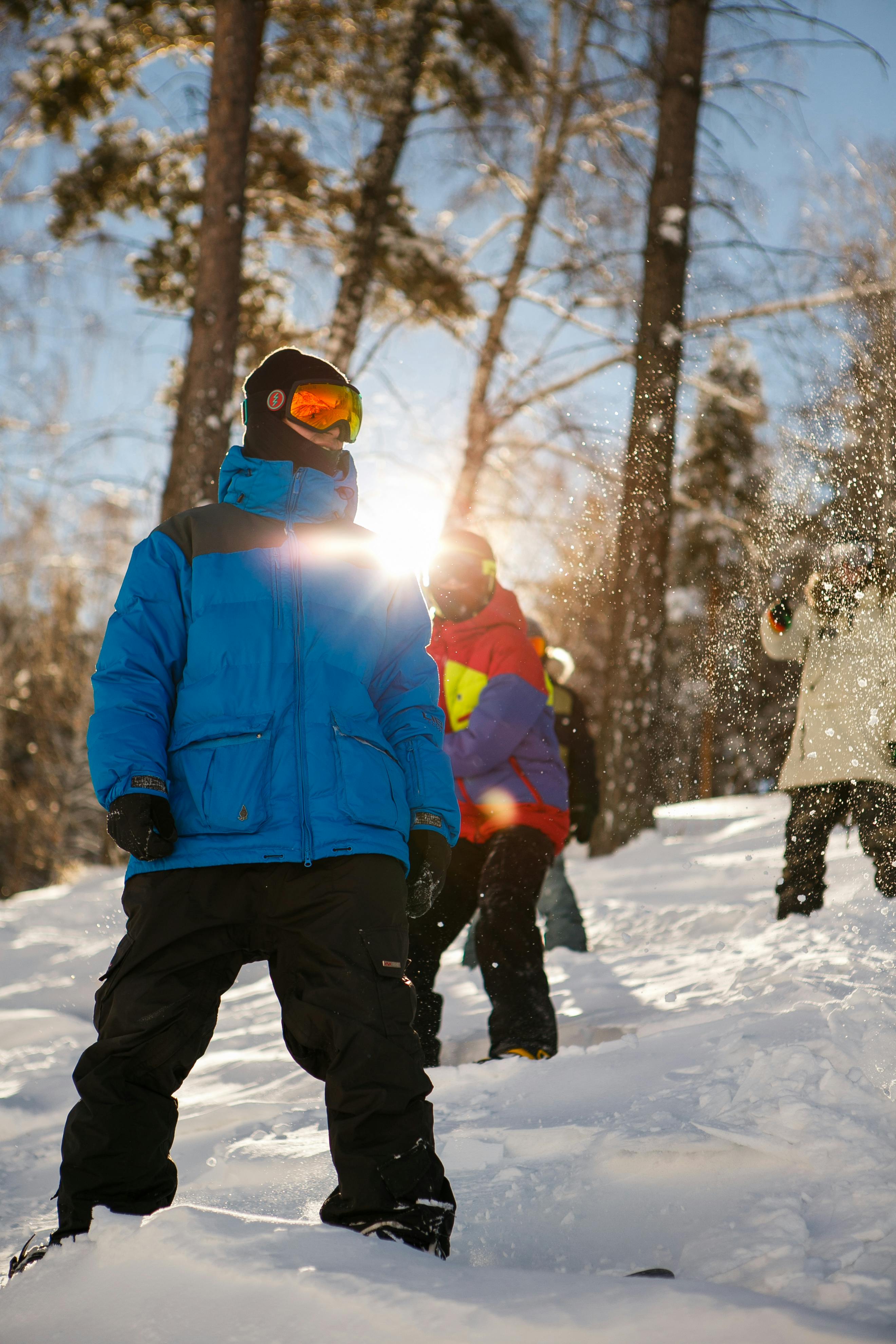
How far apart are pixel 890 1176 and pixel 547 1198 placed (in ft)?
2.02

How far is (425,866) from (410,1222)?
0.62 meters

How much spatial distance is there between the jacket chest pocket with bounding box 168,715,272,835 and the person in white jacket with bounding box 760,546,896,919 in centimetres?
256

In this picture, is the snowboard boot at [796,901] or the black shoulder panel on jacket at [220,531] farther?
the snowboard boot at [796,901]

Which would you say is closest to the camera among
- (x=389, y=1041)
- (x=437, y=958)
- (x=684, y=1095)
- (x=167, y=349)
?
(x=389, y=1041)

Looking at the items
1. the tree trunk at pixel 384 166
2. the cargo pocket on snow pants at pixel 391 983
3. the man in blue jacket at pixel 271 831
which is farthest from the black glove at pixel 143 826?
the tree trunk at pixel 384 166

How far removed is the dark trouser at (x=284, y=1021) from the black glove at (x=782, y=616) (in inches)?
108

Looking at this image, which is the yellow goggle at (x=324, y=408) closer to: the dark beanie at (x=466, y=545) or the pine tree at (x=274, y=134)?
the dark beanie at (x=466, y=545)

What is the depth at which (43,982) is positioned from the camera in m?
4.62

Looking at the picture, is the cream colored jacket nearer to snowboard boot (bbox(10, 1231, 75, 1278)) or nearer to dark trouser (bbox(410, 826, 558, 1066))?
dark trouser (bbox(410, 826, 558, 1066))

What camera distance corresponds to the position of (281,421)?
2.04 metres

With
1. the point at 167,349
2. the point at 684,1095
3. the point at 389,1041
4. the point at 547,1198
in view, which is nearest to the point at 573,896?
the point at 684,1095

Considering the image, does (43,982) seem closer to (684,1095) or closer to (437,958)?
(437,958)

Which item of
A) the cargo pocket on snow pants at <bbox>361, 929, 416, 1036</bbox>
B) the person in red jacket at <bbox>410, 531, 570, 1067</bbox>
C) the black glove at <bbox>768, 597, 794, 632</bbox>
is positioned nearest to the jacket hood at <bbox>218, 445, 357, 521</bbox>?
the cargo pocket on snow pants at <bbox>361, 929, 416, 1036</bbox>

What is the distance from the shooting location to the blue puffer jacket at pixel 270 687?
1.70 meters
